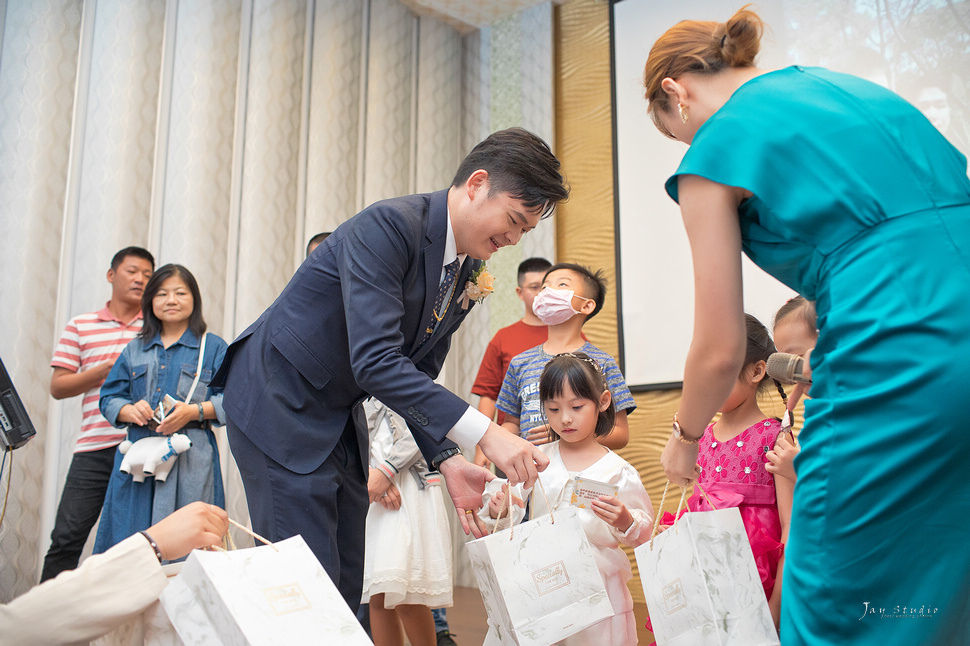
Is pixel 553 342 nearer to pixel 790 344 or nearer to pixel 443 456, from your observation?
pixel 790 344

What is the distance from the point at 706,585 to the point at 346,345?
2.89 feet

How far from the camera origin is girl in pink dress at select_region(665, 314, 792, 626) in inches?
77.5

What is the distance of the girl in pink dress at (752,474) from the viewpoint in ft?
6.46

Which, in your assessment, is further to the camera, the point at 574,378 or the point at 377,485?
the point at 377,485

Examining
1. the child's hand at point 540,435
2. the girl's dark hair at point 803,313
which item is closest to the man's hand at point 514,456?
the girl's dark hair at point 803,313

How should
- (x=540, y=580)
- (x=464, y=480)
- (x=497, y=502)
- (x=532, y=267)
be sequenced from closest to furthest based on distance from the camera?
(x=464, y=480) → (x=540, y=580) → (x=497, y=502) → (x=532, y=267)

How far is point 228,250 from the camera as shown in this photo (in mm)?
4156

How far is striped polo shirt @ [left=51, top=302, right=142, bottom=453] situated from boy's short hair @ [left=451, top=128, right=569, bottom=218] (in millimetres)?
2187

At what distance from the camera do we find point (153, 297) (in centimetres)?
309

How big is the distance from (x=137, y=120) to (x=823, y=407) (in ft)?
12.5

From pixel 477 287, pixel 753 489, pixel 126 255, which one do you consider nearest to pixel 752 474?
pixel 753 489

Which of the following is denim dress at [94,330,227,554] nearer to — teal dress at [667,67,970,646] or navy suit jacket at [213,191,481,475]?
navy suit jacket at [213,191,481,475]

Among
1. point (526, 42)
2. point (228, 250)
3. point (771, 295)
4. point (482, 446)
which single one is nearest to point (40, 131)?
point (228, 250)

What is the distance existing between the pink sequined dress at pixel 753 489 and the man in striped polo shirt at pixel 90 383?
232cm
